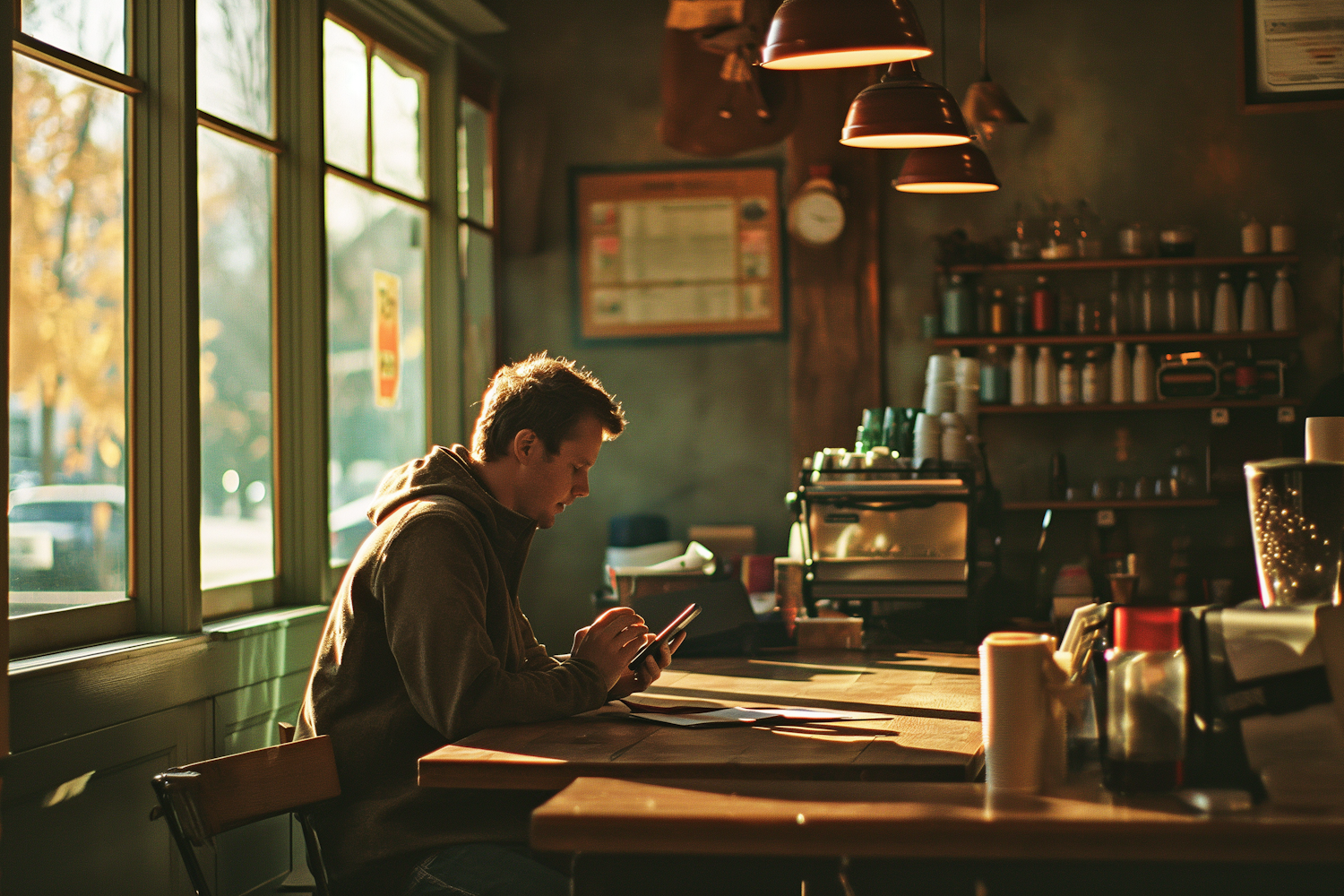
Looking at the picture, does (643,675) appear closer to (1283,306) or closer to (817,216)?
(817,216)

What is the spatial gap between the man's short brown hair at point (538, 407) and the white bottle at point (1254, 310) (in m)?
3.52

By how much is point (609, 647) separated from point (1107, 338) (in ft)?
11.3

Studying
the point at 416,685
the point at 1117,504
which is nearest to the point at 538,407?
the point at 416,685

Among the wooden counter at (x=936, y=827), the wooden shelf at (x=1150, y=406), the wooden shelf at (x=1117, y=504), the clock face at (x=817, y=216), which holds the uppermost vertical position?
the clock face at (x=817, y=216)

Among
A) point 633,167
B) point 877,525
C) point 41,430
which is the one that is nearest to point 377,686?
point 41,430

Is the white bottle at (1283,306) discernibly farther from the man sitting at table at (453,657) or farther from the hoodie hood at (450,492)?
the hoodie hood at (450,492)

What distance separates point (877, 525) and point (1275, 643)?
225cm

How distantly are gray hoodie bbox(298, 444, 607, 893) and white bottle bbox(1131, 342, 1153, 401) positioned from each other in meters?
3.51

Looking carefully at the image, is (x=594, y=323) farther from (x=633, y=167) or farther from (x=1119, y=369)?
(x=1119, y=369)

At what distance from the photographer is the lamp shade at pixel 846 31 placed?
2.17 meters

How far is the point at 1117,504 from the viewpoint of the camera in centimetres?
498

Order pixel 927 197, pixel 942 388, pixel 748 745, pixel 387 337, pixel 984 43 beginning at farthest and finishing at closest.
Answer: pixel 927 197, pixel 387 337, pixel 942 388, pixel 984 43, pixel 748 745

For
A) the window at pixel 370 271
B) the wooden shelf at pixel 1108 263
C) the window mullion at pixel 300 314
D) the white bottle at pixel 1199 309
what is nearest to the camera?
the window mullion at pixel 300 314

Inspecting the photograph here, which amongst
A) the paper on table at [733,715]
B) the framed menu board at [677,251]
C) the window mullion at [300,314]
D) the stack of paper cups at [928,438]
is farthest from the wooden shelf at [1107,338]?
the paper on table at [733,715]
